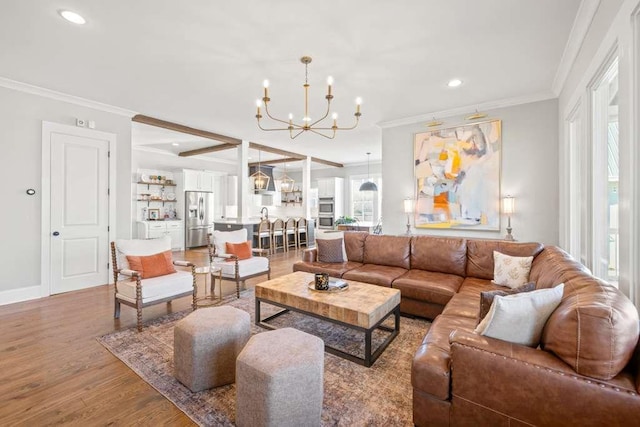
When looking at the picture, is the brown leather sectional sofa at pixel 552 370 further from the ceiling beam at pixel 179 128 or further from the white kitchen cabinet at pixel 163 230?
the white kitchen cabinet at pixel 163 230

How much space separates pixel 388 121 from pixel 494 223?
2.49m

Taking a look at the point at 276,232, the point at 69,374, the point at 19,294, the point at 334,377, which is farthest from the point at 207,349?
the point at 276,232

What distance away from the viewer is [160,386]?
2.01 meters

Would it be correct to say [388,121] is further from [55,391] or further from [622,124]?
[55,391]

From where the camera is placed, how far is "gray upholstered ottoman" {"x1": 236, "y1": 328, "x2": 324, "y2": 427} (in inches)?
58.3

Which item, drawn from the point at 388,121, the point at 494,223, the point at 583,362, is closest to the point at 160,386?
the point at 583,362

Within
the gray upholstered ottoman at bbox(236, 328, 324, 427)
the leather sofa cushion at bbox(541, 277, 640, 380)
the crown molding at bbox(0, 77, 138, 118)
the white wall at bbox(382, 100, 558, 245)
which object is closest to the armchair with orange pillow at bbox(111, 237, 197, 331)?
the gray upholstered ottoman at bbox(236, 328, 324, 427)

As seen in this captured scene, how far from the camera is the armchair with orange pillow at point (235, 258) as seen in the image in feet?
13.1

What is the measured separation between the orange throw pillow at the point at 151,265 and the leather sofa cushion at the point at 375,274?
212 centimetres

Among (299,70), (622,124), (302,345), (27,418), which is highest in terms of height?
(299,70)

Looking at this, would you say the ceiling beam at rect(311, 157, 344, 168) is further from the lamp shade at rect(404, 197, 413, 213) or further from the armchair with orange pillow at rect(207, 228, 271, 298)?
the armchair with orange pillow at rect(207, 228, 271, 298)

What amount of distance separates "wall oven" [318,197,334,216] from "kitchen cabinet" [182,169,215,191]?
12.2 feet

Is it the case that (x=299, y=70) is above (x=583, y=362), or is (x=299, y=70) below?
above

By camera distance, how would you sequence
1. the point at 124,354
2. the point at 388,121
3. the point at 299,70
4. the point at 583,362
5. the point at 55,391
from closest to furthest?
1. the point at 583,362
2. the point at 55,391
3. the point at 124,354
4. the point at 299,70
5. the point at 388,121
